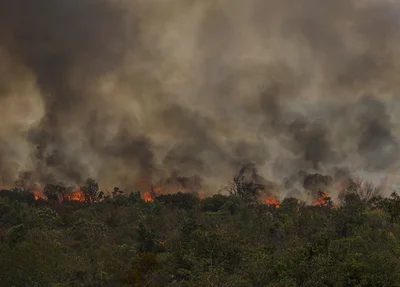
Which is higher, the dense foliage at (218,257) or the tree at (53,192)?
the tree at (53,192)

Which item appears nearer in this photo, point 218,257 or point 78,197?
point 218,257

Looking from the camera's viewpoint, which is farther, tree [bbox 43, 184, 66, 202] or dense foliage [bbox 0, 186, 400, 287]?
tree [bbox 43, 184, 66, 202]

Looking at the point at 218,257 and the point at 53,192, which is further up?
the point at 53,192

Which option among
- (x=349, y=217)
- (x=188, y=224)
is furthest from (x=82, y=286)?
(x=349, y=217)

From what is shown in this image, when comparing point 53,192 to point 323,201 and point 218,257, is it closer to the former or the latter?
point 323,201

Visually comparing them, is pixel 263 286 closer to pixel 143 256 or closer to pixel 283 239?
pixel 143 256

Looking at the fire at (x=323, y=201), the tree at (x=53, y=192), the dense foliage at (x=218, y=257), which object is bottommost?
the dense foliage at (x=218, y=257)

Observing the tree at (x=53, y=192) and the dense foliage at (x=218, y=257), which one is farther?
the tree at (x=53, y=192)

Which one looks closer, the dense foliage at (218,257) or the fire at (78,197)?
the dense foliage at (218,257)

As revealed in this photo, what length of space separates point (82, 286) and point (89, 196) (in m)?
140

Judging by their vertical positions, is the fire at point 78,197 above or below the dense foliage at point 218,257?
above

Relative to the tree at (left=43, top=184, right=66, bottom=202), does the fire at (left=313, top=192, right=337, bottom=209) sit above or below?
below

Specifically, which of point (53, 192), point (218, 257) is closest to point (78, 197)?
point (53, 192)

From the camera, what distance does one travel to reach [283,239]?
77938mm
